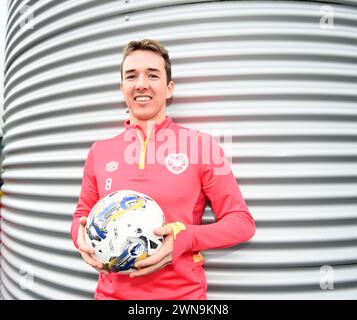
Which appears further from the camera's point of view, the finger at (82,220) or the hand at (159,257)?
the finger at (82,220)

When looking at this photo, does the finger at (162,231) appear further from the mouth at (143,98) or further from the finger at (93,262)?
the mouth at (143,98)

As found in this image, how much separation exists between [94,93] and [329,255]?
2.46 meters

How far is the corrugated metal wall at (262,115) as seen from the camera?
2332 mm

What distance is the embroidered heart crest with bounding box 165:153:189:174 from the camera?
6.15 feet

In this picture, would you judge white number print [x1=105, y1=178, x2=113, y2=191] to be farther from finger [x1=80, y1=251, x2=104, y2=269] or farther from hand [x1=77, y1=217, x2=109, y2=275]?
finger [x1=80, y1=251, x2=104, y2=269]

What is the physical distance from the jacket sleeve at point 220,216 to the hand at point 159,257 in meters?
0.04

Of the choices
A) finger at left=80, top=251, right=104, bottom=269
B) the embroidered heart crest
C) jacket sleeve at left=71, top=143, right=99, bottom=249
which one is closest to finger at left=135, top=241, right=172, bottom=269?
finger at left=80, top=251, right=104, bottom=269

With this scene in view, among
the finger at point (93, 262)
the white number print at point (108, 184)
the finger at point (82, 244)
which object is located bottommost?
the finger at point (93, 262)

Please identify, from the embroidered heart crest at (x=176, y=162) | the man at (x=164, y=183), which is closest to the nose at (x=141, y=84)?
the man at (x=164, y=183)

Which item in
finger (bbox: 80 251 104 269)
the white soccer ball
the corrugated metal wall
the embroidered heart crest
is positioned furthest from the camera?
the corrugated metal wall

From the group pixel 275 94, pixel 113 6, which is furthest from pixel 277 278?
pixel 113 6

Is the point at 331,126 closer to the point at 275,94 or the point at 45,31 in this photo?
the point at 275,94

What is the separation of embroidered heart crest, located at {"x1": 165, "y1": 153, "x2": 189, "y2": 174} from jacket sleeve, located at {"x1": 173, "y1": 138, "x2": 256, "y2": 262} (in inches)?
4.8

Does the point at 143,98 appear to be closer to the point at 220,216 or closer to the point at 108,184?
the point at 108,184
